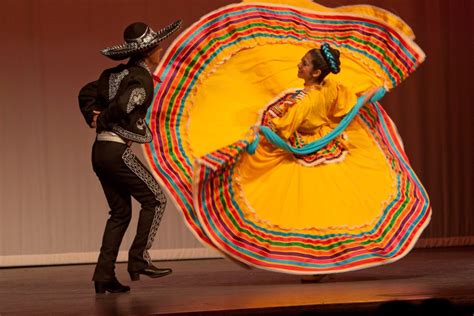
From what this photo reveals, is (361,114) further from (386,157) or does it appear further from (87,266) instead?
(87,266)

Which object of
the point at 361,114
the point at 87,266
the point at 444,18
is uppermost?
the point at 444,18

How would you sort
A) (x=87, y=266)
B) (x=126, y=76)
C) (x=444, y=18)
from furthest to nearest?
1. (x=444, y=18)
2. (x=87, y=266)
3. (x=126, y=76)

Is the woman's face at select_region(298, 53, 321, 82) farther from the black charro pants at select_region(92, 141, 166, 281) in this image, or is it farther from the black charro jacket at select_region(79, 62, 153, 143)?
the black charro pants at select_region(92, 141, 166, 281)

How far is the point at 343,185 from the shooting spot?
4918mm

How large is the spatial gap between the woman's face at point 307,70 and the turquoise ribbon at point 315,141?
0.27 m

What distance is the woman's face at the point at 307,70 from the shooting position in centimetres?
495

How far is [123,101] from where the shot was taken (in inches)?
177

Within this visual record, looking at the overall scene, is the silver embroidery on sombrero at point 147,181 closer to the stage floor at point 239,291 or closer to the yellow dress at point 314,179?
the stage floor at point 239,291

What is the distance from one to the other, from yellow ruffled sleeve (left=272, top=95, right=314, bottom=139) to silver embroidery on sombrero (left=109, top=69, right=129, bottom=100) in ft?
2.62

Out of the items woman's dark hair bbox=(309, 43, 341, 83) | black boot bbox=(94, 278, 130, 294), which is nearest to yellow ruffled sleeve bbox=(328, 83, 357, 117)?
woman's dark hair bbox=(309, 43, 341, 83)

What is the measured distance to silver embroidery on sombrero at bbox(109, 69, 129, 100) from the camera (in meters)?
4.64

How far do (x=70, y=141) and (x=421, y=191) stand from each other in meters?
3.03

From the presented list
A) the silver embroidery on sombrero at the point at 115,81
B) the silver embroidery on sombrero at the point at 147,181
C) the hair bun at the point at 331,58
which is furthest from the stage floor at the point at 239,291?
the hair bun at the point at 331,58

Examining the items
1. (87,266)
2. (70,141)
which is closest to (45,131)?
(70,141)
